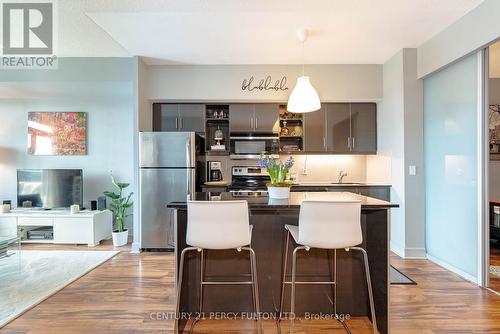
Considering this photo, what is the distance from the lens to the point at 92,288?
2760 millimetres

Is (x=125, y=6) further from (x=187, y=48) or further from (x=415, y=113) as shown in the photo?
(x=415, y=113)

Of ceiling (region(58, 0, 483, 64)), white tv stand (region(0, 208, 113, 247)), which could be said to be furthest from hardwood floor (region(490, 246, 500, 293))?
white tv stand (region(0, 208, 113, 247))

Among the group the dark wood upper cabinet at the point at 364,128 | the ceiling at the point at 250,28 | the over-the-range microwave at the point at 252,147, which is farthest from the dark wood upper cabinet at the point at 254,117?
the dark wood upper cabinet at the point at 364,128

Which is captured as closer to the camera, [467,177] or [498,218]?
[467,177]

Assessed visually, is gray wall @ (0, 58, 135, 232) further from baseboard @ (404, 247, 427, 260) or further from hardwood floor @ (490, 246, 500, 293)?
hardwood floor @ (490, 246, 500, 293)

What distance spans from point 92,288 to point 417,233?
3847 mm

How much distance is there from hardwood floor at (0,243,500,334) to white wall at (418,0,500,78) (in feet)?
7.71

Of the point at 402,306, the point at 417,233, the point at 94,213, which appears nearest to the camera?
the point at 402,306

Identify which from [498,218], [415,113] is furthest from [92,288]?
[498,218]

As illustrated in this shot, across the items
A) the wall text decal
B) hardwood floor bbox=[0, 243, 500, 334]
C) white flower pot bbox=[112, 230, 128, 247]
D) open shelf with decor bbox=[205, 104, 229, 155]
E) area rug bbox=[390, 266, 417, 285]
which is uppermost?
the wall text decal

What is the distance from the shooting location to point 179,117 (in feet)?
14.8

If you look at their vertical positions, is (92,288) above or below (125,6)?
below

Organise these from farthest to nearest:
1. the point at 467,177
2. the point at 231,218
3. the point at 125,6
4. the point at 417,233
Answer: the point at 417,233 → the point at 467,177 → the point at 125,6 → the point at 231,218

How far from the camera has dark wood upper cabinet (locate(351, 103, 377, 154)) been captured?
14.6ft
